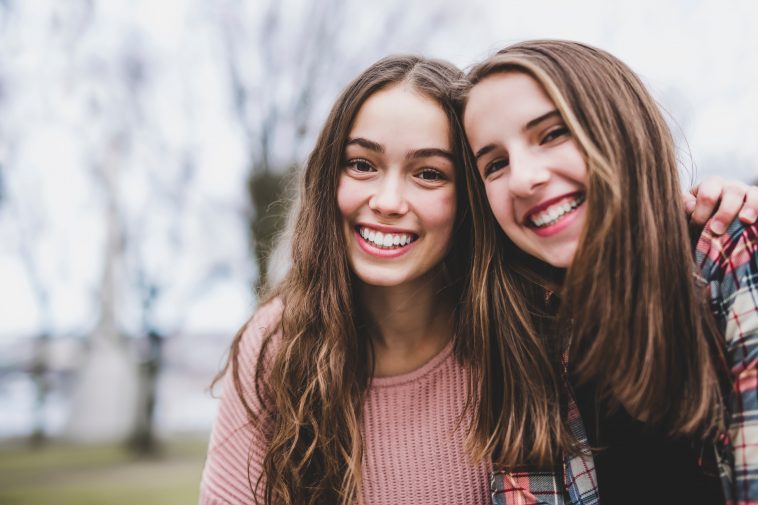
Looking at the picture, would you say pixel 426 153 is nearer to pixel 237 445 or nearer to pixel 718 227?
pixel 718 227

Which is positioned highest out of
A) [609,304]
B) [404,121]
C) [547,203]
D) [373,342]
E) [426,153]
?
[404,121]

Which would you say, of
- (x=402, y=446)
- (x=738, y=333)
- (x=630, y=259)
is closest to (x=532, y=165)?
(x=630, y=259)

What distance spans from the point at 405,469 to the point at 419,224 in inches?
37.3

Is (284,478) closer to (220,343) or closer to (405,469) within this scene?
(405,469)

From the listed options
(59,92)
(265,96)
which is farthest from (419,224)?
(59,92)

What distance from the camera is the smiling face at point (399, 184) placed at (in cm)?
216

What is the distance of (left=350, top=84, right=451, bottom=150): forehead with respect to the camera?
7.07ft

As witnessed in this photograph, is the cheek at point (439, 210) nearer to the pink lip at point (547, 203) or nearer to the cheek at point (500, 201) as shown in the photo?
the cheek at point (500, 201)

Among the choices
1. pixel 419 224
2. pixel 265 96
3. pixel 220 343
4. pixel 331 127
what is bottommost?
pixel 419 224

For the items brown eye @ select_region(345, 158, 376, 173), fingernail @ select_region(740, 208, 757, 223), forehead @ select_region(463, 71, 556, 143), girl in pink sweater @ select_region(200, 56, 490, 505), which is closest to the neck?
girl in pink sweater @ select_region(200, 56, 490, 505)

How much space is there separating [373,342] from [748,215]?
1448 millimetres

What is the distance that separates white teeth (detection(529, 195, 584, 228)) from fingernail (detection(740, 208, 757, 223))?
44cm

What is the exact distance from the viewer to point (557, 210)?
1.81 meters

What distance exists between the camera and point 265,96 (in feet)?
24.7
